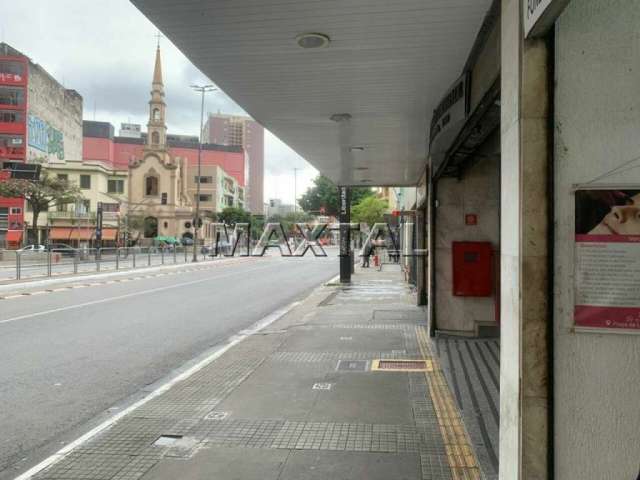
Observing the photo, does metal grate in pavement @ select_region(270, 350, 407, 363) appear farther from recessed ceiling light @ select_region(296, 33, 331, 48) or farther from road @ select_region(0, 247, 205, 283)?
road @ select_region(0, 247, 205, 283)

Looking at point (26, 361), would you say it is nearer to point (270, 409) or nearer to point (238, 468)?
point (270, 409)

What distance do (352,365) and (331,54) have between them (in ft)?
13.1

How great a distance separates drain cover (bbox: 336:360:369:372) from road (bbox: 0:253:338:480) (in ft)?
7.87

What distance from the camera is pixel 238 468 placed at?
4.07m

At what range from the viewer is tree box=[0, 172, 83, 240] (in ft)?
136

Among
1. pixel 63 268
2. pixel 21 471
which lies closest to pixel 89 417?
pixel 21 471

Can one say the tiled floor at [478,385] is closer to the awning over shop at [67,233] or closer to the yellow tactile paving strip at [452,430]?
the yellow tactile paving strip at [452,430]

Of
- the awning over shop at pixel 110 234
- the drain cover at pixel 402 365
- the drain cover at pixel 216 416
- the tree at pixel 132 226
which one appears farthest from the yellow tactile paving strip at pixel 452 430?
the tree at pixel 132 226

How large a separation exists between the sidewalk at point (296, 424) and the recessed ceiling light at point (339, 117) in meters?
3.53

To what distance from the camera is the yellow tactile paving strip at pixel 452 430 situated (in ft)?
13.3

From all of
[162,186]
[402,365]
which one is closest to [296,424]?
[402,365]

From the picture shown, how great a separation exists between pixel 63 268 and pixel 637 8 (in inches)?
1050

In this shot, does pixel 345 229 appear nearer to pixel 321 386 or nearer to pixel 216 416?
pixel 321 386

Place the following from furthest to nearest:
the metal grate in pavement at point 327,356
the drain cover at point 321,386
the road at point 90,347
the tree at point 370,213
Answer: the tree at point 370,213
the metal grate in pavement at point 327,356
the drain cover at point 321,386
the road at point 90,347
